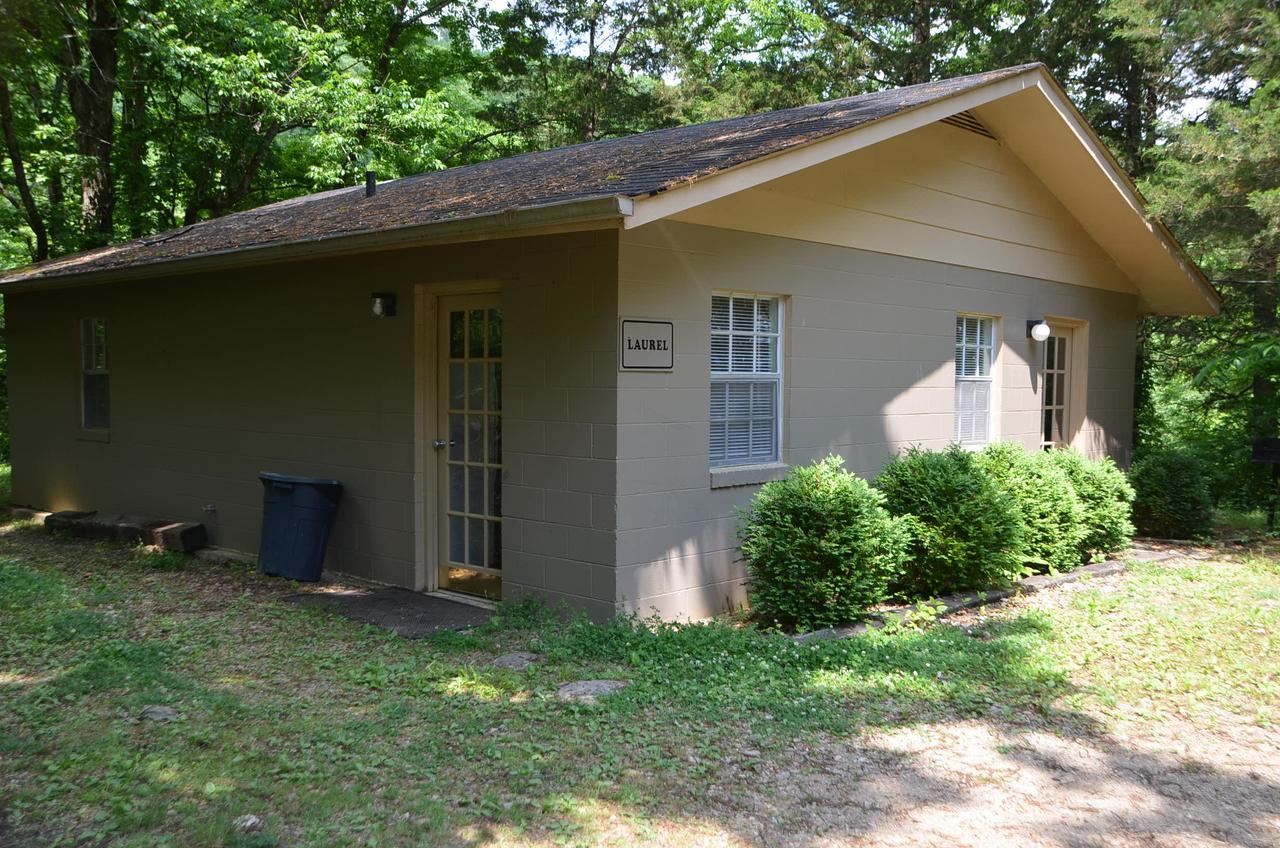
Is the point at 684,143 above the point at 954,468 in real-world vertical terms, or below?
above

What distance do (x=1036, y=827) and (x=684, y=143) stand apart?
554cm

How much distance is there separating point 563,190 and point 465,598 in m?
3.01

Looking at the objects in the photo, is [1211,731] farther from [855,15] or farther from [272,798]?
[855,15]

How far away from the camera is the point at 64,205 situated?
15.5 meters

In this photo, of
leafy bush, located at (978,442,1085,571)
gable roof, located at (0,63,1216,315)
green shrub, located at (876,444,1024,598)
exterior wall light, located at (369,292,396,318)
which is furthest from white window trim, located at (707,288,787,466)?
exterior wall light, located at (369,292,396,318)

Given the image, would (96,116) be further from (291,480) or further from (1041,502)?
(1041,502)

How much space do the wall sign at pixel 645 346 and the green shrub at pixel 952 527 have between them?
78.2 inches

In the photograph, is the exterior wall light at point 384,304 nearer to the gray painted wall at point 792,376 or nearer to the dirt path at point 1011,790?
the gray painted wall at point 792,376

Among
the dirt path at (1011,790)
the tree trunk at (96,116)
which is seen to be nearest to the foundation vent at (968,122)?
the dirt path at (1011,790)

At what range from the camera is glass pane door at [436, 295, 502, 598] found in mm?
7230

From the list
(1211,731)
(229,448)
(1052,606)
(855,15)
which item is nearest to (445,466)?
(229,448)

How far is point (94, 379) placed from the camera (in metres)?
10.8

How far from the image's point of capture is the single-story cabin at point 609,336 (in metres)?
6.41

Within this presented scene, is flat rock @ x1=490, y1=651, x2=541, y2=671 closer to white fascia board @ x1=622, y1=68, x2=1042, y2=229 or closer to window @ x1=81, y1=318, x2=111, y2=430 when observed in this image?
white fascia board @ x1=622, y1=68, x2=1042, y2=229
